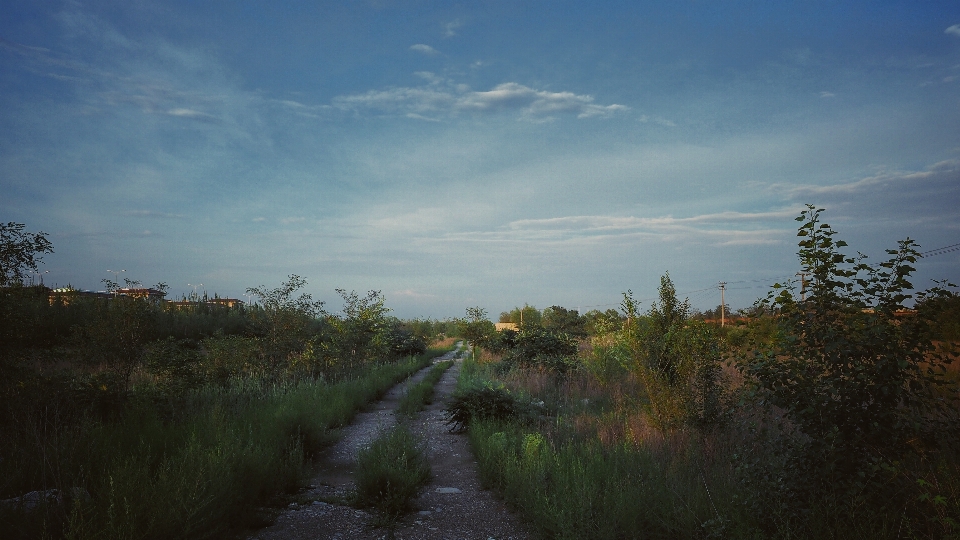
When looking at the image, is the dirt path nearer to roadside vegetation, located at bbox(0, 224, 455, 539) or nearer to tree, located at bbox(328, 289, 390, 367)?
roadside vegetation, located at bbox(0, 224, 455, 539)

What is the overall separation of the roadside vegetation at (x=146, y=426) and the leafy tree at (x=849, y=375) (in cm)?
480

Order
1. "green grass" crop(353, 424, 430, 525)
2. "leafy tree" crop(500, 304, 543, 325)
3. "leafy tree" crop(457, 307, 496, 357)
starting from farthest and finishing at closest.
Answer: "leafy tree" crop(500, 304, 543, 325), "leafy tree" crop(457, 307, 496, 357), "green grass" crop(353, 424, 430, 525)

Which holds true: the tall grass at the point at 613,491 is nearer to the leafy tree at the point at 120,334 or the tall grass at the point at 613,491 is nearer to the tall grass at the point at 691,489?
the tall grass at the point at 691,489

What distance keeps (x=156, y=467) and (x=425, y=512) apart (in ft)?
9.62

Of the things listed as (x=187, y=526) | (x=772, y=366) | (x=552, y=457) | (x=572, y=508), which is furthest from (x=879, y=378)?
(x=187, y=526)

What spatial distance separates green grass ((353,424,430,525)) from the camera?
5.84m

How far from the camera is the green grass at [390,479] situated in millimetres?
5836

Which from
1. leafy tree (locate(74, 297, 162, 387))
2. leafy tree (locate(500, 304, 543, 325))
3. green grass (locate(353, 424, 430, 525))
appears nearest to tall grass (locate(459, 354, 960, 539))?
green grass (locate(353, 424, 430, 525))

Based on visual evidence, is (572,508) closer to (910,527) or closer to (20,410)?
(910,527)

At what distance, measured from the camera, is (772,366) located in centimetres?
446

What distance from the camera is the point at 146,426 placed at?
7152 millimetres

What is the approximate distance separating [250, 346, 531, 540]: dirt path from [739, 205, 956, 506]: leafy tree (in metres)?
2.71

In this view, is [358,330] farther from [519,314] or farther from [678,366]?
[519,314]

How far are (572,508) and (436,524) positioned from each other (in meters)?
1.52
